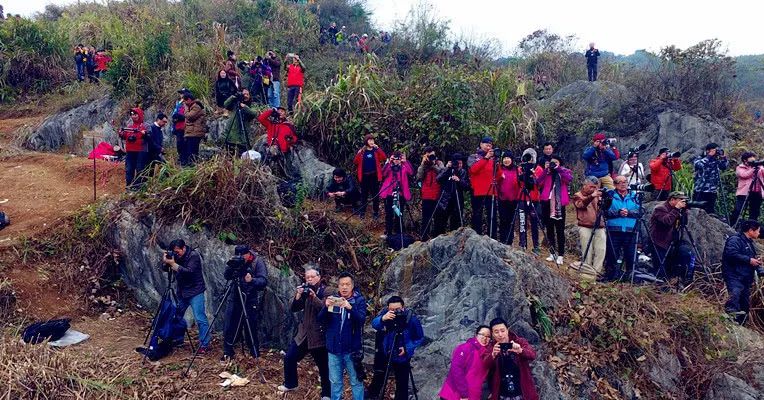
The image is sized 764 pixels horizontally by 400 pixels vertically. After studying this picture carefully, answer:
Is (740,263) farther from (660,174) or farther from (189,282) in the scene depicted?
(189,282)

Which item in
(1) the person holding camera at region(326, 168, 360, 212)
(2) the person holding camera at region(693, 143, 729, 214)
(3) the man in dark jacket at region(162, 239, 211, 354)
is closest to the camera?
(3) the man in dark jacket at region(162, 239, 211, 354)

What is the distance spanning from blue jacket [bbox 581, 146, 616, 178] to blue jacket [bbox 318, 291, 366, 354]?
5.17 m

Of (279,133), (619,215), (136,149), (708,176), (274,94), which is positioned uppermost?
(274,94)

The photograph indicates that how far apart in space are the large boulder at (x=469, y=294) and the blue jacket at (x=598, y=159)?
2.83 meters

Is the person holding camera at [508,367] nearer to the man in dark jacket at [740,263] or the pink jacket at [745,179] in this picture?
the man in dark jacket at [740,263]

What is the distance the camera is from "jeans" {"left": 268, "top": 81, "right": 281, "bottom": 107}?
12.8 m

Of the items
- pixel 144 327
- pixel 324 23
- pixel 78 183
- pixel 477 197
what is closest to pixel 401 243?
pixel 477 197

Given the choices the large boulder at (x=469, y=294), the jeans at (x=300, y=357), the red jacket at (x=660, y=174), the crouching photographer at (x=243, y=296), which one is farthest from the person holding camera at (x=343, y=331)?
the red jacket at (x=660, y=174)

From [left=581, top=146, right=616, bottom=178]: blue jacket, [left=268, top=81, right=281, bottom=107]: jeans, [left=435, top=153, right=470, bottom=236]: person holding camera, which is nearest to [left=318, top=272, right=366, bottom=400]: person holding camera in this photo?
[left=435, top=153, right=470, bottom=236]: person holding camera

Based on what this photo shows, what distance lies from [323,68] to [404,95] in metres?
4.70

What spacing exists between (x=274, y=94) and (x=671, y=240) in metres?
8.92

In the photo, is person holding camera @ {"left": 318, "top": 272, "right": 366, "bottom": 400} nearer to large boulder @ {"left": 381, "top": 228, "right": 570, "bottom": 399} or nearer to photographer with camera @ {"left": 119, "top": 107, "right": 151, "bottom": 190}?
large boulder @ {"left": 381, "top": 228, "right": 570, "bottom": 399}

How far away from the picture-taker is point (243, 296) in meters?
6.55

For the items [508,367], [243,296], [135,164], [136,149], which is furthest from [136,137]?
[508,367]
